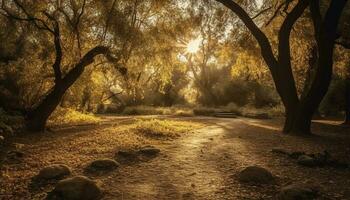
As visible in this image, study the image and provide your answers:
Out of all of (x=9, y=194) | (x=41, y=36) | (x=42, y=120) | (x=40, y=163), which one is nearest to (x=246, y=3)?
(x=41, y=36)

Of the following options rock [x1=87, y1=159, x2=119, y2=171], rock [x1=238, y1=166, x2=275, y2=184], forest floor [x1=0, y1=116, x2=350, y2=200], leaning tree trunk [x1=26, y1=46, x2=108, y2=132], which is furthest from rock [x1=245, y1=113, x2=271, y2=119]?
rock [x1=87, y1=159, x2=119, y2=171]

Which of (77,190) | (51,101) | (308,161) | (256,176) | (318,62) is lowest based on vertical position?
(77,190)

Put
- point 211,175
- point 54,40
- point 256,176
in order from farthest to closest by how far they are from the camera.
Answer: point 54,40
point 211,175
point 256,176

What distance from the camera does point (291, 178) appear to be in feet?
24.1

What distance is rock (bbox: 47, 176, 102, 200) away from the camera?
19.6 ft

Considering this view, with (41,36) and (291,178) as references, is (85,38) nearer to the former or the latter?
(41,36)

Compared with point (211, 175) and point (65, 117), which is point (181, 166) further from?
point (65, 117)

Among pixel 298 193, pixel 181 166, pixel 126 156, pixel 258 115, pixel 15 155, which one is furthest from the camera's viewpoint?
pixel 258 115

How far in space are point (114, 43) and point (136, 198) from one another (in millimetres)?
8959

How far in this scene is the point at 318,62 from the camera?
13906 mm

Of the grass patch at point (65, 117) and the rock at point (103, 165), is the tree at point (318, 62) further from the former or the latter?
the grass patch at point (65, 117)

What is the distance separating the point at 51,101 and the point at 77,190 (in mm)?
8968

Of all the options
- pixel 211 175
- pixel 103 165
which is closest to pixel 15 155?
pixel 103 165

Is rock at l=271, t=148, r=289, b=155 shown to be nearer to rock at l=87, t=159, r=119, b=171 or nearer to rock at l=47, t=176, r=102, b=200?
rock at l=87, t=159, r=119, b=171
